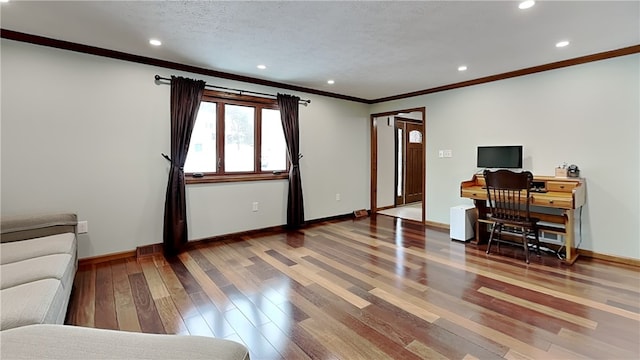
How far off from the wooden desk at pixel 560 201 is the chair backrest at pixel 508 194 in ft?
0.42

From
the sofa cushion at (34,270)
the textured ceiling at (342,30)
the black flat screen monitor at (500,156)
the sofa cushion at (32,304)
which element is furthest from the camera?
the black flat screen monitor at (500,156)

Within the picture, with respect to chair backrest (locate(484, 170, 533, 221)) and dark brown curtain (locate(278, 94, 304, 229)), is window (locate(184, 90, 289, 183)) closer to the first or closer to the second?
dark brown curtain (locate(278, 94, 304, 229))

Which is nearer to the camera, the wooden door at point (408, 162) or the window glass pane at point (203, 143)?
the window glass pane at point (203, 143)

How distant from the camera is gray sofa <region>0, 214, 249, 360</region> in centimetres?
97

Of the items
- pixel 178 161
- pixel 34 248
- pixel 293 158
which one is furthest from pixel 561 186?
pixel 34 248

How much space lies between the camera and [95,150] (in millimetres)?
3287

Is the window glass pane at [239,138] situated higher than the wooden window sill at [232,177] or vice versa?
the window glass pane at [239,138]

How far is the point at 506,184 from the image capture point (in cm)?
345

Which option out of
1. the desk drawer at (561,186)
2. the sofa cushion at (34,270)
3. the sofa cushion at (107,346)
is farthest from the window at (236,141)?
the desk drawer at (561,186)

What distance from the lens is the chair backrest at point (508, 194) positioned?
335 centimetres

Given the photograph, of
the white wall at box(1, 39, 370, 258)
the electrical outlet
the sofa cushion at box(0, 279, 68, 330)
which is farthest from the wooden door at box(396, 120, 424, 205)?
the sofa cushion at box(0, 279, 68, 330)

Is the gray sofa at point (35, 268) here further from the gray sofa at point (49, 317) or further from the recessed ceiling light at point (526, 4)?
the recessed ceiling light at point (526, 4)

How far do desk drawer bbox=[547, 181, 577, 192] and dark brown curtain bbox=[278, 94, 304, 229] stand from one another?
10.9 ft

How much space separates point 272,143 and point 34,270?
3262 millimetres
